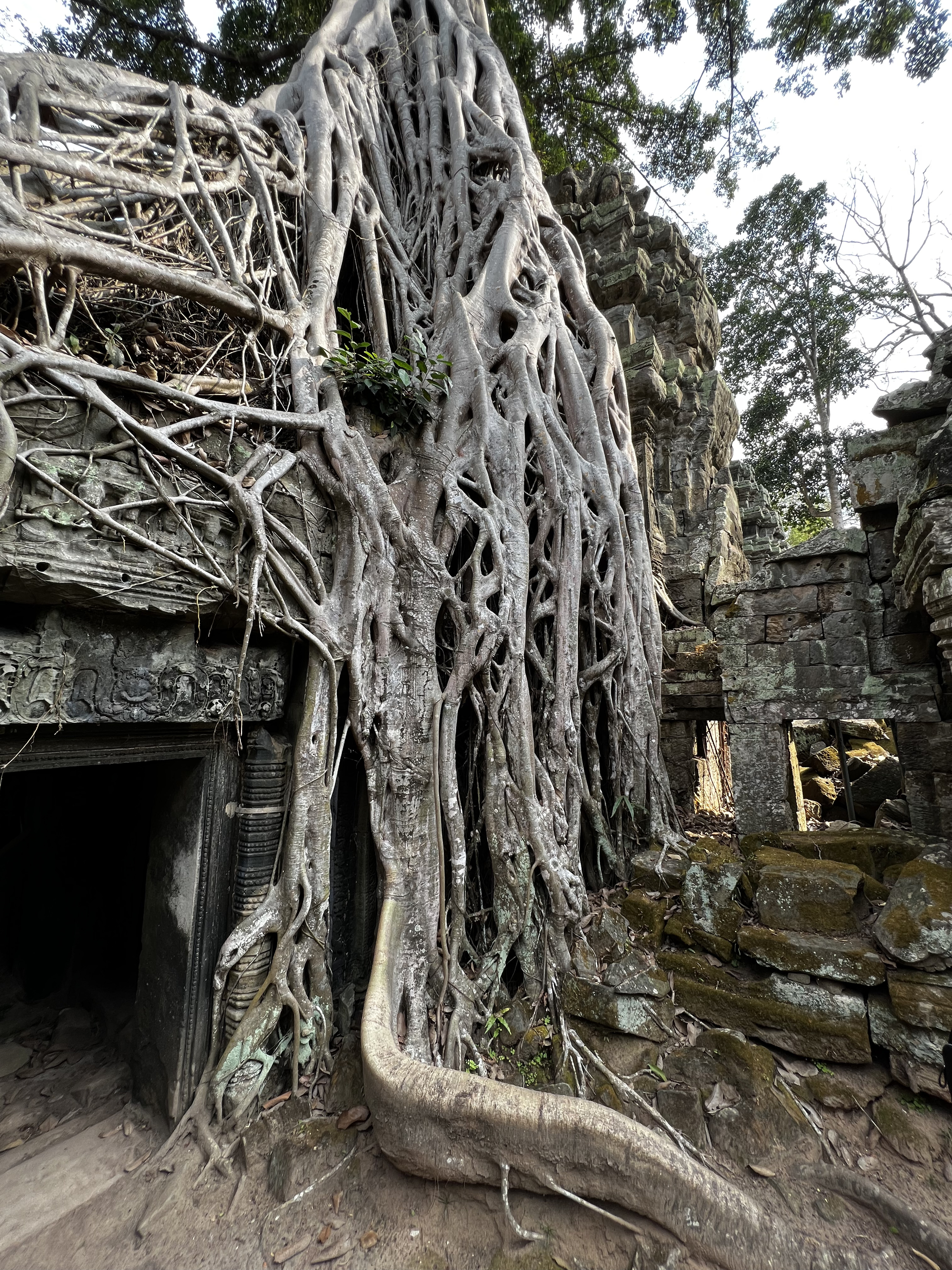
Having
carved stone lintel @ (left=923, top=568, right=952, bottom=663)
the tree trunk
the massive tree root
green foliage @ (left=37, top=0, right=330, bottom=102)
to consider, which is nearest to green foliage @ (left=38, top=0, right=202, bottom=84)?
green foliage @ (left=37, top=0, right=330, bottom=102)

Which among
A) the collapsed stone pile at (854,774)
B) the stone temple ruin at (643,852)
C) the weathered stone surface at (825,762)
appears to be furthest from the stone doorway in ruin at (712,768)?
the weathered stone surface at (825,762)

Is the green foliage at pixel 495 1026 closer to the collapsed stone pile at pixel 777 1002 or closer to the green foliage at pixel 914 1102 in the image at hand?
the collapsed stone pile at pixel 777 1002

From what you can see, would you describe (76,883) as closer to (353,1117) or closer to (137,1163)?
(137,1163)

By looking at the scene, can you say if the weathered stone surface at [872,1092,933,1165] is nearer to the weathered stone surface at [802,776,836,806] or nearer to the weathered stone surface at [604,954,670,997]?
the weathered stone surface at [604,954,670,997]

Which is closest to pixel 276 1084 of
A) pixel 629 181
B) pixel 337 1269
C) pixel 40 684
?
pixel 337 1269

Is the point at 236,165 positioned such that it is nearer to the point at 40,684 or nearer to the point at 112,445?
the point at 112,445

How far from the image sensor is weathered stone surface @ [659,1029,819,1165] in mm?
2062

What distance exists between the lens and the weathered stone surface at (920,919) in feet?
6.98

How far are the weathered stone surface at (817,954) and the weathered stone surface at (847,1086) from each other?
313mm

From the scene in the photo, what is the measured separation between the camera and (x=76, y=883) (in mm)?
4059

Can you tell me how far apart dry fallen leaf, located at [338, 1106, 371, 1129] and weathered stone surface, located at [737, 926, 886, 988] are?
1.79 m

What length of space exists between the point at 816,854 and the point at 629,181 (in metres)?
10.1

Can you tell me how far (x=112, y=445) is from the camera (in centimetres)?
219

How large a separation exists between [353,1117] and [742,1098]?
5.22 ft
